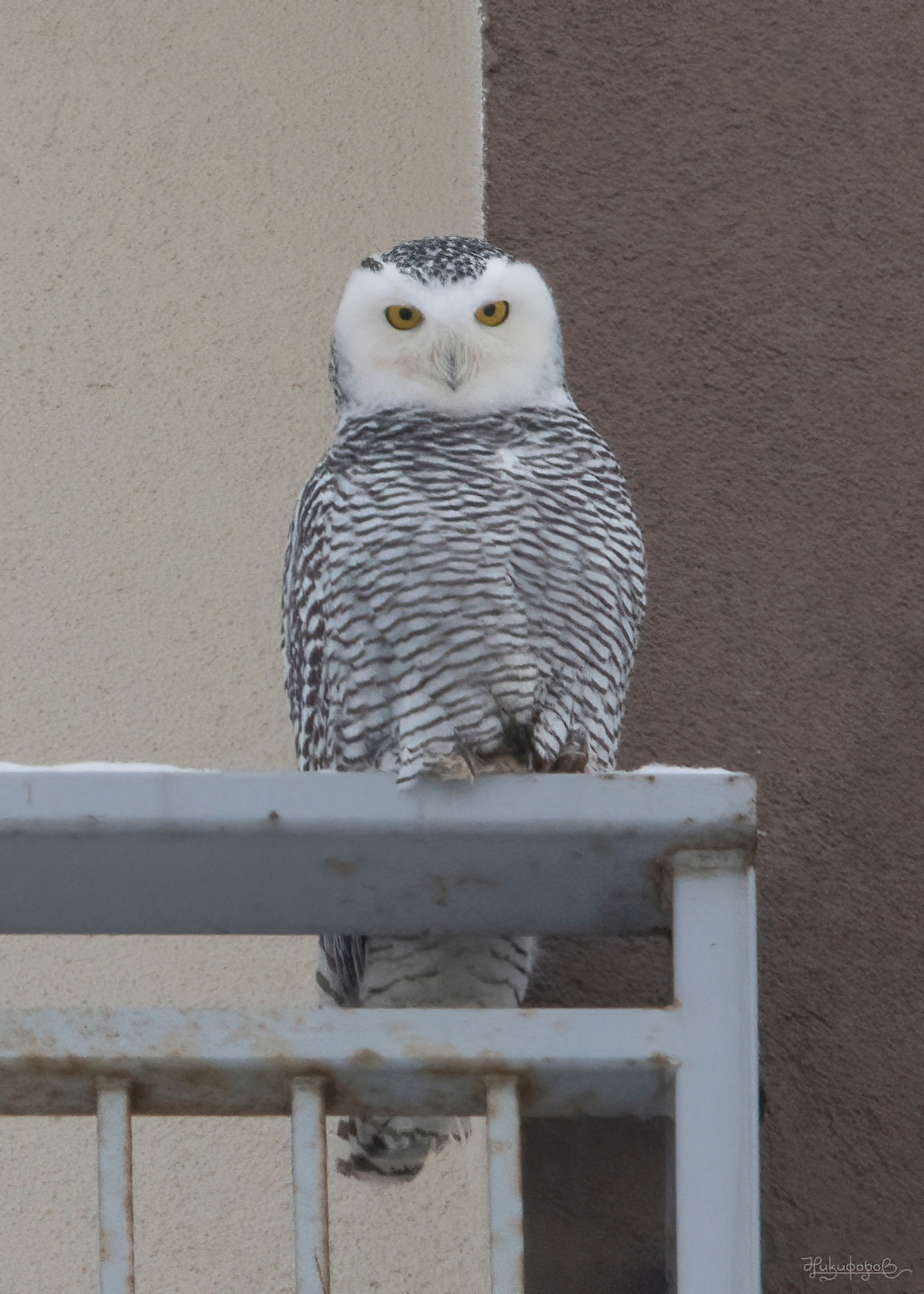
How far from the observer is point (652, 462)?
3.60 m

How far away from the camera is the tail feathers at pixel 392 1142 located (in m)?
2.79

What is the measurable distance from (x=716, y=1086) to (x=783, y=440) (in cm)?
206

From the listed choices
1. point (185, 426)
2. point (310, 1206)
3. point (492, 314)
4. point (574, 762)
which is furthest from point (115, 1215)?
point (185, 426)

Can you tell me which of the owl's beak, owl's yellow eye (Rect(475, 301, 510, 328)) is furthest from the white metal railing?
owl's yellow eye (Rect(475, 301, 510, 328))

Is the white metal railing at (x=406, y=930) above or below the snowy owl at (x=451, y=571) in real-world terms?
below

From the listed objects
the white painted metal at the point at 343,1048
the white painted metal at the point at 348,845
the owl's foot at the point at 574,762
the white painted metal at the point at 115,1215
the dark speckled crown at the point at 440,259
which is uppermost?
the dark speckled crown at the point at 440,259

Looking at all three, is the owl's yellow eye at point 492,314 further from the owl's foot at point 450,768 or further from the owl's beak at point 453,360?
the owl's foot at point 450,768

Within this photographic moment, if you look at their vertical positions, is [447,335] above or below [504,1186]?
above

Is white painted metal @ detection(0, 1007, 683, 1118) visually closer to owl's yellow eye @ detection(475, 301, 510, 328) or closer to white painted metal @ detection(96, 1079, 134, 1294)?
white painted metal @ detection(96, 1079, 134, 1294)

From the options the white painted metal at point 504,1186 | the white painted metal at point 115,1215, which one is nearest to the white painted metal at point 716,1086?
the white painted metal at point 504,1186

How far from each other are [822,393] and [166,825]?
215 cm

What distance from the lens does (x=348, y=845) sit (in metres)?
1.93

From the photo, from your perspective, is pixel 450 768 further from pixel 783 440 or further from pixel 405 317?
pixel 783 440

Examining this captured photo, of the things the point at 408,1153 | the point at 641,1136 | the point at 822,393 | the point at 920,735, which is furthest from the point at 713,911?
the point at 822,393
